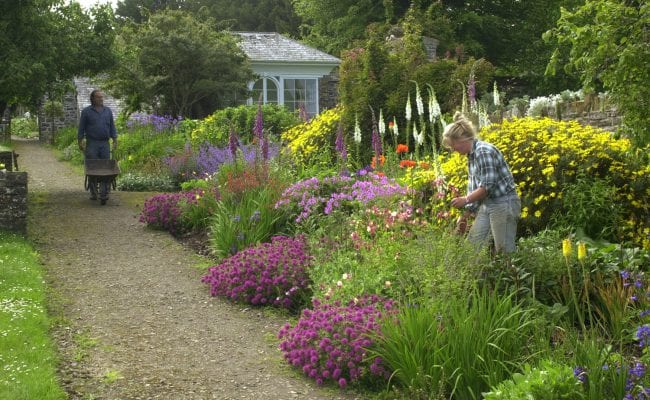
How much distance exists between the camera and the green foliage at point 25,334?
493cm

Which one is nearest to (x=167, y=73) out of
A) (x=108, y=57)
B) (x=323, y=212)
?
(x=108, y=57)

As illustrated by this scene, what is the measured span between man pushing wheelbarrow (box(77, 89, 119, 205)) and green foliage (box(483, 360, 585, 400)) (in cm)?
957

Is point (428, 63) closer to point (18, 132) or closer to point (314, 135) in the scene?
point (314, 135)

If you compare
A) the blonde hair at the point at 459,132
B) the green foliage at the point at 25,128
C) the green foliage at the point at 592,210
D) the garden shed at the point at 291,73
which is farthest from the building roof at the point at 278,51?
the blonde hair at the point at 459,132

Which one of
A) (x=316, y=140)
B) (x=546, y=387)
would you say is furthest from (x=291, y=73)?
(x=546, y=387)

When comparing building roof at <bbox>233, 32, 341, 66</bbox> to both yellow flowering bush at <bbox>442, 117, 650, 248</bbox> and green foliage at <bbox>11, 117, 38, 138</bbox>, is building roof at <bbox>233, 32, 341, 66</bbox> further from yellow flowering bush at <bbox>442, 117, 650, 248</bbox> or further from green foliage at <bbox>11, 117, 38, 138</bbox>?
yellow flowering bush at <bbox>442, 117, 650, 248</bbox>

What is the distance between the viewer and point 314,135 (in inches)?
Answer: 528

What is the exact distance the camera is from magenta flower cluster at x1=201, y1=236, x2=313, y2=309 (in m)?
7.07

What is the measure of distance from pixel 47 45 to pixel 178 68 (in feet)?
30.9

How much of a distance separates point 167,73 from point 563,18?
1734 centimetres

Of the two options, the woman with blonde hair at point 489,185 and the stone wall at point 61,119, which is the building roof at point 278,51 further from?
the woman with blonde hair at point 489,185

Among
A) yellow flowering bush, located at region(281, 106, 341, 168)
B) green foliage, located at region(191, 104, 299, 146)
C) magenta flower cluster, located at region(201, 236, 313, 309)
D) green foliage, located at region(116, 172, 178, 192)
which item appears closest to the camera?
magenta flower cluster, located at region(201, 236, 313, 309)

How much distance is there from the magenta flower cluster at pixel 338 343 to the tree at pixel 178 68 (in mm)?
16496

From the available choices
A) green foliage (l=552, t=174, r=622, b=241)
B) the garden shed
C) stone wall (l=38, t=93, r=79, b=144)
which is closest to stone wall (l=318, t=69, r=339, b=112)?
the garden shed
